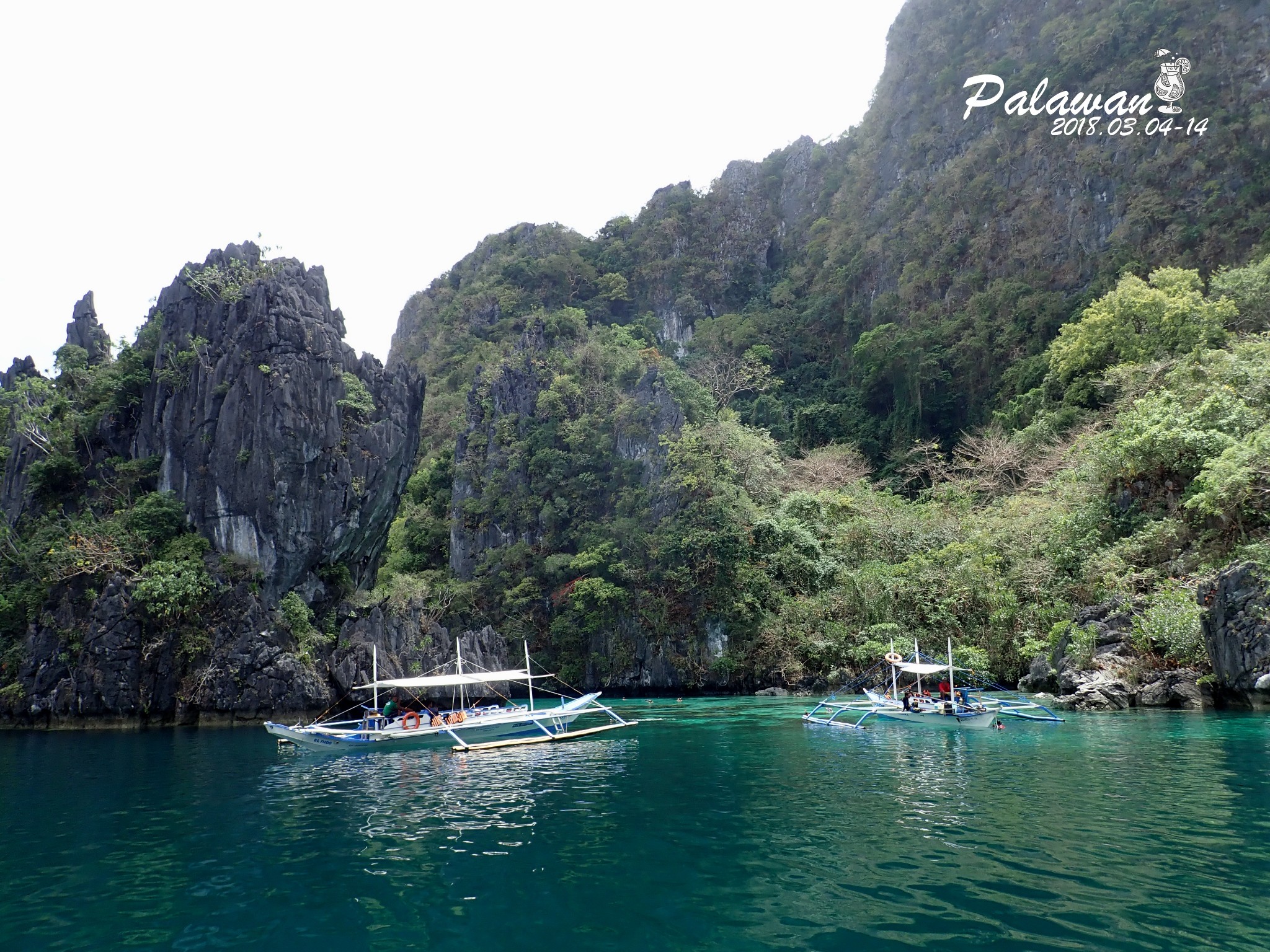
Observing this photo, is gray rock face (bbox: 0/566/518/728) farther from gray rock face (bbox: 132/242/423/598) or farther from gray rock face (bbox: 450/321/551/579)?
gray rock face (bbox: 450/321/551/579)

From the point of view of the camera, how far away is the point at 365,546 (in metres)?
40.9

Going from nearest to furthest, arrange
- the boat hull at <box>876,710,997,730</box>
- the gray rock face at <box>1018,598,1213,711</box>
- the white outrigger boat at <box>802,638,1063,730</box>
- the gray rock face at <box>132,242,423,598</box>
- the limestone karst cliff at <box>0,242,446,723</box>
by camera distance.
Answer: the boat hull at <box>876,710,997,730</box> → the white outrigger boat at <box>802,638,1063,730</box> → the gray rock face at <box>1018,598,1213,711</box> → the limestone karst cliff at <box>0,242,446,723</box> → the gray rock face at <box>132,242,423,598</box>

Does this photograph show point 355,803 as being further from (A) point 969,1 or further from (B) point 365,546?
(A) point 969,1

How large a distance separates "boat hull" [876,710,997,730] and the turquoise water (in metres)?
3.01

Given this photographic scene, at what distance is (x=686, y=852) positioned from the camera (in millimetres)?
10570

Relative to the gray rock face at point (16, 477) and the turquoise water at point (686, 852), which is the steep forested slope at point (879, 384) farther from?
the gray rock face at point (16, 477)

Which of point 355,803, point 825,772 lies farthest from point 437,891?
point 825,772

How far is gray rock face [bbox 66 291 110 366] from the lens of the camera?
A: 152 feet

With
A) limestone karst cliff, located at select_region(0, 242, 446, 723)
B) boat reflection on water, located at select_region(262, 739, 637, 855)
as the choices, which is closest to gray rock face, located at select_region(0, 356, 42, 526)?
limestone karst cliff, located at select_region(0, 242, 446, 723)

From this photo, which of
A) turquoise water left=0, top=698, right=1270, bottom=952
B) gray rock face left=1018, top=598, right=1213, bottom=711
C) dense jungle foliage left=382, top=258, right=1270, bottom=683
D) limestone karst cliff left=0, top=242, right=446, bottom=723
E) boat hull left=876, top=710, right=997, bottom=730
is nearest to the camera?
turquoise water left=0, top=698, right=1270, bottom=952

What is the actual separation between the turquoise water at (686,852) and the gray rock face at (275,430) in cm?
1865

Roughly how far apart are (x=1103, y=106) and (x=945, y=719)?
48.6 metres

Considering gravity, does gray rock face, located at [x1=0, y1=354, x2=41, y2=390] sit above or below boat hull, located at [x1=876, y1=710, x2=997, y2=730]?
Result: above

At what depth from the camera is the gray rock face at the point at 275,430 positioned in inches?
1458
